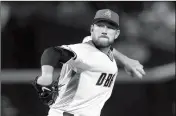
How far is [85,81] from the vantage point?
235 centimetres

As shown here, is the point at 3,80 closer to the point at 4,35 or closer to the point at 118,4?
the point at 4,35

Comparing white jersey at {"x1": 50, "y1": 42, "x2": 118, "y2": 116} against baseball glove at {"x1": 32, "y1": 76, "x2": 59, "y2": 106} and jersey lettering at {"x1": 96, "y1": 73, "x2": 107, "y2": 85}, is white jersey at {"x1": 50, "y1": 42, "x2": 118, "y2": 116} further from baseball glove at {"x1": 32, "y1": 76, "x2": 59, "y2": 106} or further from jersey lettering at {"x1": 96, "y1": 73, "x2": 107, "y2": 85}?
baseball glove at {"x1": 32, "y1": 76, "x2": 59, "y2": 106}

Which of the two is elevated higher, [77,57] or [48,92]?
[77,57]

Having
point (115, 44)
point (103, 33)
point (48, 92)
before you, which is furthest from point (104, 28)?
point (115, 44)

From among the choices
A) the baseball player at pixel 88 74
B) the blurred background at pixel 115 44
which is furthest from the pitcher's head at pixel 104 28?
the blurred background at pixel 115 44

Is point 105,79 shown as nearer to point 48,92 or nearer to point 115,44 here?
point 48,92

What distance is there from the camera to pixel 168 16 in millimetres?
5129

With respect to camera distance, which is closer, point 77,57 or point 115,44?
point 77,57

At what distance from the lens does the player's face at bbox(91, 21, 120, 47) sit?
2322mm

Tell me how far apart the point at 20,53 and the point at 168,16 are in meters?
1.82

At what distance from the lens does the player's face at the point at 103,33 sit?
2322 mm

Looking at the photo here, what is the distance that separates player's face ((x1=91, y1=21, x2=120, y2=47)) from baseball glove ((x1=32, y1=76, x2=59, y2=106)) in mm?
330

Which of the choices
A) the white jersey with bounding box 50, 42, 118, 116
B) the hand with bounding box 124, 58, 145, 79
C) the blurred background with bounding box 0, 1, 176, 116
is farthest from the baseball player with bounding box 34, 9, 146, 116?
the blurred background with bounding box 0, 1, 176, 116

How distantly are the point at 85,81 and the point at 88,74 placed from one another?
0.04 m
